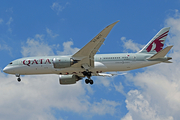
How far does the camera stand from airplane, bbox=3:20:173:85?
107ft

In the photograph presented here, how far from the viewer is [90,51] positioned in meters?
32.1

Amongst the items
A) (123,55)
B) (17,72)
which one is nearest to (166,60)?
(123,55)

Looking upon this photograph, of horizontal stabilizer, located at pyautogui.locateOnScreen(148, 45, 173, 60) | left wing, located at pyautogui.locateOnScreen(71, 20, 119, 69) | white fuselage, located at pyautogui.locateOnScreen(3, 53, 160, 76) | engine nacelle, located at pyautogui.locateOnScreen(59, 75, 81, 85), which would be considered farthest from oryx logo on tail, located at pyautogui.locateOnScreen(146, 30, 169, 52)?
engine nacelle, located at pyautogui.locateOnScreen(59, 75, 81, 85)

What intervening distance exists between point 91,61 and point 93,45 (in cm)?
368

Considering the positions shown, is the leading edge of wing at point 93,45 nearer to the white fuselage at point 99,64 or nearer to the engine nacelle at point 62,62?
the engine nacelle at point 62,62

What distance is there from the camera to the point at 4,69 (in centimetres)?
3747

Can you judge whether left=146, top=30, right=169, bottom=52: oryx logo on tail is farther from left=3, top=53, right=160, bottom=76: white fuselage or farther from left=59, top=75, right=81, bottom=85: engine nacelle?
left=59, top=75, right=81, bottom=85: engine nacelle

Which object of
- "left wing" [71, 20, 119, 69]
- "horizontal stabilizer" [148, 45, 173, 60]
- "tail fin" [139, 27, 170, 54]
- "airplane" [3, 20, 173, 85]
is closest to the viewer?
"left wing" [71, 20, 119, 69]

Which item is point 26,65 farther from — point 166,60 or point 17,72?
point 166,60

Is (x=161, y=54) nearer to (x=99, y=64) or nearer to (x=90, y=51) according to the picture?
(x=99, y=64)

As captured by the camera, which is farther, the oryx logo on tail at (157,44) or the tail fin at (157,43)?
the oryx logo on tail at (157,44)

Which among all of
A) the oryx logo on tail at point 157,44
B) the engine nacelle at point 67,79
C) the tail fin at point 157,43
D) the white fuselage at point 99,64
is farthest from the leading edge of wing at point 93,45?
the oryx logo on tail at point 157,44

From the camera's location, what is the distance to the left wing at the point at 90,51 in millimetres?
28559

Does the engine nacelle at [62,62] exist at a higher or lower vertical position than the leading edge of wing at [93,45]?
lower
